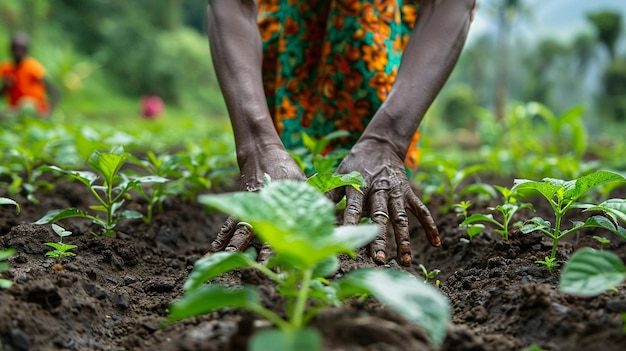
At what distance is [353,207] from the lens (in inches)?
61.0

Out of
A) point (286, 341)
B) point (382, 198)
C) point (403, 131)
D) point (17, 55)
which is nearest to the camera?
point (286, 341)

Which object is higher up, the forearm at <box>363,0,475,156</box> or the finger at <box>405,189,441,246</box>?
the forearm at <box>363,0,475,156</box>

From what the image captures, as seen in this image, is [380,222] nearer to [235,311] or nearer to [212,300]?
[235,311]

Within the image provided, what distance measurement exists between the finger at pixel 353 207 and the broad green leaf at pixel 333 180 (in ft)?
0.33

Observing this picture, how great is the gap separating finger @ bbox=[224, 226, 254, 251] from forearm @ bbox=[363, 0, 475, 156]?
527mm

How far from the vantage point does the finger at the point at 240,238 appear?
4.79ft

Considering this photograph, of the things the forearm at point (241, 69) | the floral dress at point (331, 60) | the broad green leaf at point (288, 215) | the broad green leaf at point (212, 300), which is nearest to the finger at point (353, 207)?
the forearm at point (241, 69)

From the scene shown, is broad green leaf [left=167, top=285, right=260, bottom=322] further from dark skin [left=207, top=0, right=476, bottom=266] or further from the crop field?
dark skin [left=207, top=0, right=476, bottom=266]

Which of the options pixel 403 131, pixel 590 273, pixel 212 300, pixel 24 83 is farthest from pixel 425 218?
pixel 24 83

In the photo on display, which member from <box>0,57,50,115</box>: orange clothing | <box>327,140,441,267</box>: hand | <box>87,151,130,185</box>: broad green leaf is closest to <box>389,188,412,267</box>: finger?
<box>327,140,441,267</box>: hand

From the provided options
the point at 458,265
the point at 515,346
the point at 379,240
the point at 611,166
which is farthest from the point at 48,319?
the point at 611,166

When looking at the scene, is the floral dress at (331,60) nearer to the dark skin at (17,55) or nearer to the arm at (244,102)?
the arm at (244,102)

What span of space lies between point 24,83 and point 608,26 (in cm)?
1614

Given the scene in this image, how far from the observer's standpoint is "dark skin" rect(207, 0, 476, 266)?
5.15 feet
